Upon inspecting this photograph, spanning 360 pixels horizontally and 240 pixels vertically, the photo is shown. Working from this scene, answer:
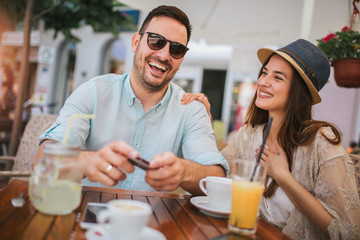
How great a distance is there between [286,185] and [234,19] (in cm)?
394

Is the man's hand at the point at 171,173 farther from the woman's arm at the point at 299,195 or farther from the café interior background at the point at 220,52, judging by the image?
the café interior background at the point at 220,52

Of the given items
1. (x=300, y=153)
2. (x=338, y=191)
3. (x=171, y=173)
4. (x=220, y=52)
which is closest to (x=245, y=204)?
(x=171, y=173)

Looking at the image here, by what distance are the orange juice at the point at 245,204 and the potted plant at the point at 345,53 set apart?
1.57 meters

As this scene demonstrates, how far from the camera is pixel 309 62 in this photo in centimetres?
176

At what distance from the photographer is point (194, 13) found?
4582 millimetres

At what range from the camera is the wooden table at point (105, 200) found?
2.71ft

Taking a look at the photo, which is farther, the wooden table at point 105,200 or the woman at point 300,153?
the woman at point 300,153

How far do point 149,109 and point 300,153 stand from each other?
89cm

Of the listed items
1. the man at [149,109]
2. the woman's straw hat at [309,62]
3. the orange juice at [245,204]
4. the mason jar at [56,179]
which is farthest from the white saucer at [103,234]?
the woman's straw hat at [309,62]

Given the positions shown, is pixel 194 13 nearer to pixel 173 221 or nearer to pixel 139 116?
pixel 139 116

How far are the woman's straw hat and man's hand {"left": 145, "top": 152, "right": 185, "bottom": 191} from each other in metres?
1.01

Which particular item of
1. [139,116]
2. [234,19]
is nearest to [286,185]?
[139,116]

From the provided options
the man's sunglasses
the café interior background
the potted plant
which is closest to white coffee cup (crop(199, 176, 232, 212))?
the man's sunglasses

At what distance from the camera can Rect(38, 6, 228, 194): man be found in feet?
5.48
